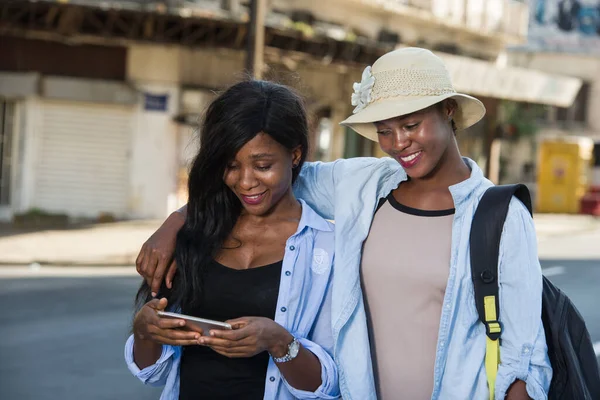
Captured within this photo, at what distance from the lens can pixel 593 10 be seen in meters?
46.6

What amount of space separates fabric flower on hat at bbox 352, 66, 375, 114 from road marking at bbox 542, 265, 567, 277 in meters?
13.6

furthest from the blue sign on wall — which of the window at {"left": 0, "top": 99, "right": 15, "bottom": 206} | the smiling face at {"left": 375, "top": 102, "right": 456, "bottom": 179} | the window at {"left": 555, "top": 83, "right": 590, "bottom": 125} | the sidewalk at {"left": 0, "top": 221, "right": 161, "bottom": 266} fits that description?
the window at {"left": 555, "top": 83, "right": 590, "bottom": 125}

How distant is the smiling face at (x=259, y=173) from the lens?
3.06 meters

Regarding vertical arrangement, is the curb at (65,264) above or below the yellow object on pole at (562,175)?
below

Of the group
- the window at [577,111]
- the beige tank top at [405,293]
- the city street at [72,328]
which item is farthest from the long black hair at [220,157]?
the window at [577,111]

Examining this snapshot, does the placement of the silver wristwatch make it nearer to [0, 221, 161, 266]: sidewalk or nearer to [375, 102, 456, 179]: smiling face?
[375, 102, 456, 179]: smiling face

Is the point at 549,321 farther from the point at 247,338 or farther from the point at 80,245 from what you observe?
the point at 80,245

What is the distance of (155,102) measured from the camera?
910 inches

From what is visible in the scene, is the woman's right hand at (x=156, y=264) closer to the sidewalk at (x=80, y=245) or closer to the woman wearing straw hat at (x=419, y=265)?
the woman wearing straw hat at (x=419, y=265)

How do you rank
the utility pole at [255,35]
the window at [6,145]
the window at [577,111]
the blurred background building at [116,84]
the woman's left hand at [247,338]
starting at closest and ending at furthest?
1. the woman's left hand at [247,338]
2. the utility pole at [255,35]
3. the blurred background building at [116,84]
4. the window at [6,145]
5. the window at [577,111]

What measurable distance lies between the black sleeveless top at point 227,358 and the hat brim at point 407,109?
51 centimetres

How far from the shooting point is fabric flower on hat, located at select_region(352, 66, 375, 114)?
3.20 m

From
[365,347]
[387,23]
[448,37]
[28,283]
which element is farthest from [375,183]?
[448,37]

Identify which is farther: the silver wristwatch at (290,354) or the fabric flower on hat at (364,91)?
the fabric flower on hat at (364,91)
